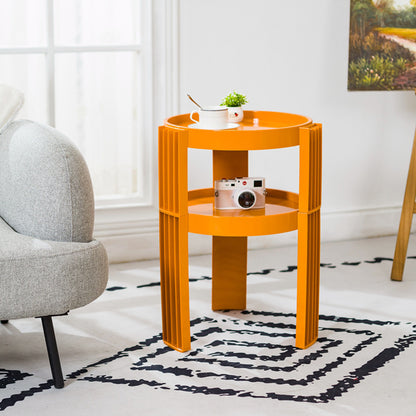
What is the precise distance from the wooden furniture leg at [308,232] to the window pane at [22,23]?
4.14 ft

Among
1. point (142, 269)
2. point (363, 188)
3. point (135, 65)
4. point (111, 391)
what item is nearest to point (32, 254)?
point (111, 391)

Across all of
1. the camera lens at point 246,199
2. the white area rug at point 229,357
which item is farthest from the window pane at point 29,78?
the camera lens at point 246,199

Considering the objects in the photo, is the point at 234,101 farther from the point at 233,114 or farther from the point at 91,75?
the point at 91,75

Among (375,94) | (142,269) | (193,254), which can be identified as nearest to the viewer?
(142,269)

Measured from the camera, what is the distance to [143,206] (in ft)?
10.5

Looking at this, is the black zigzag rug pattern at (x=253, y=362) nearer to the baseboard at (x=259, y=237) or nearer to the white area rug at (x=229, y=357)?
the white area rug at (x=229, y=357)

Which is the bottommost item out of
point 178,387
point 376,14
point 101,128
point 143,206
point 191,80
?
point 178,387

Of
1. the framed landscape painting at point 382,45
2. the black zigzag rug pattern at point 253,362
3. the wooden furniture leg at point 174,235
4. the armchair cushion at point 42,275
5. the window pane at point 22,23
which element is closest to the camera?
the armchair cushion at point 42,275

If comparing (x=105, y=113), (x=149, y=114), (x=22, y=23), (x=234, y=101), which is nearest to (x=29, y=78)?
(x=22, y=23)

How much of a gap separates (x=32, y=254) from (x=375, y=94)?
83.1 inches

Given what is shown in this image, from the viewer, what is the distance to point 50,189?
1934 millimetres

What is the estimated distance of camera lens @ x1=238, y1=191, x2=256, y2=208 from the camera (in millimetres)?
2287

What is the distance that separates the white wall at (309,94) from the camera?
3162mm

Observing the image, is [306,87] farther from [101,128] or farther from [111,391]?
[111,391]
